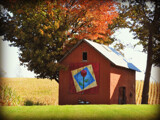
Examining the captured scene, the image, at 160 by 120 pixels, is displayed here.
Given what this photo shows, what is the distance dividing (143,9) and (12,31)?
13.6 meters

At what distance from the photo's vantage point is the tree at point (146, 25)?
24.7 m

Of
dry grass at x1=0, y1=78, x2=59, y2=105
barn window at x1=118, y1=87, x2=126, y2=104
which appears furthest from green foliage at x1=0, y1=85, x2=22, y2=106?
barn window at x1=118, y1=87, x2=126, y2=104

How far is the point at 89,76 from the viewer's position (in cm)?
2386

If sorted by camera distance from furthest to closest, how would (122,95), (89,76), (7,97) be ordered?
(122,95) → (89,76) → (7,97)

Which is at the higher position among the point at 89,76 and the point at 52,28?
the point at 52,28

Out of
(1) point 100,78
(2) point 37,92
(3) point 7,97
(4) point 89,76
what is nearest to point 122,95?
(1) point 100,78

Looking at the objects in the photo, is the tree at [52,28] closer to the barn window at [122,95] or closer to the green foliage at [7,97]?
the green foliage at [7,97]

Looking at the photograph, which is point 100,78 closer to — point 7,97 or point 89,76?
point 89,76

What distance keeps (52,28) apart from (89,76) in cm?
570

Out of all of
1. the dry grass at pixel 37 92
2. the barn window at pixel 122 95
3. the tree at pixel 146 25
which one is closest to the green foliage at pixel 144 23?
the tree at pixel 146 25

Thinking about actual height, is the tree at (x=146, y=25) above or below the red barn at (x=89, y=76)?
A: above

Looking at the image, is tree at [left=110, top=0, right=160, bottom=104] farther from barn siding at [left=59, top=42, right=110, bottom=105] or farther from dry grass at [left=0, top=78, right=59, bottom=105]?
dry grass at [left=0, top=78, right=59, bottom=105]

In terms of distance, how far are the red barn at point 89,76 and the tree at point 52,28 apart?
52.5 inches

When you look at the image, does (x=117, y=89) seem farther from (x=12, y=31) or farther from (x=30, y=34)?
(x=12, y=31)
